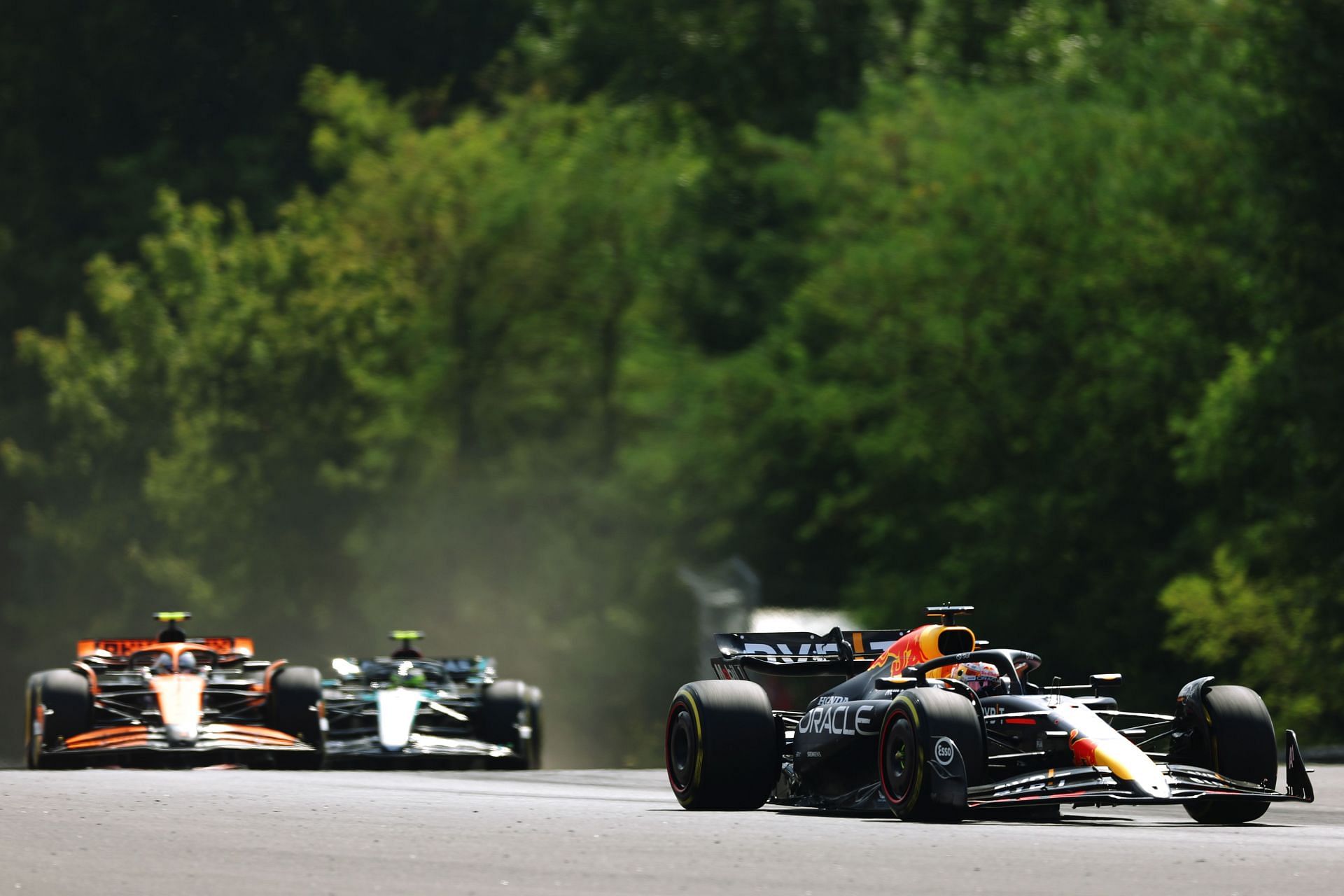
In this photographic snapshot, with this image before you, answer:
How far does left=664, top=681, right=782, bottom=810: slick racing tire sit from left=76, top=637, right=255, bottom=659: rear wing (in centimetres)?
1076

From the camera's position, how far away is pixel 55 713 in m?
22.6

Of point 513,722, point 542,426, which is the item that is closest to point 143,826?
point 513,722

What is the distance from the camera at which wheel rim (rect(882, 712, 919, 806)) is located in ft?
43.5

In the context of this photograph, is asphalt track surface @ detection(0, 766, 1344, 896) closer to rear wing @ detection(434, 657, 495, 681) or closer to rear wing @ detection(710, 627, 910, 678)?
rear wing @ detection(710, 627, 910, 678)

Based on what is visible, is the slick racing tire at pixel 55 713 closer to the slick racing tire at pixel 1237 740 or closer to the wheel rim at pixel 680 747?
the wheel rim at pixel 680 747

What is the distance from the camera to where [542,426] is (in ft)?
156

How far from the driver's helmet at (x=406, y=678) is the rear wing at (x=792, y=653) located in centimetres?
936

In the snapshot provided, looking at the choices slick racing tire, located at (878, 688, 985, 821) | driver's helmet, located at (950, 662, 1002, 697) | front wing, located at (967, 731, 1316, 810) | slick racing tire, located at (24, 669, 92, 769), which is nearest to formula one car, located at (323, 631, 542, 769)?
slick racing tire, located at (24, 669, 92, 769)

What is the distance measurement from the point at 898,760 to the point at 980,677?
0.82 metres

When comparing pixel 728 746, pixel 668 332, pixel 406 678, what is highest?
pixel 668 332

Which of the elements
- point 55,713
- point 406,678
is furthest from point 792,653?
point 406,678

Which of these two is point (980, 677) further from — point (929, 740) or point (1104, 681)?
point (929, 740)

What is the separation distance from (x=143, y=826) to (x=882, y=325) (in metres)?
26.8

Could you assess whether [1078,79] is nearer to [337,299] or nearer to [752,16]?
[752,16]
